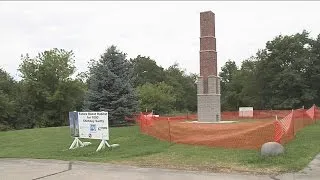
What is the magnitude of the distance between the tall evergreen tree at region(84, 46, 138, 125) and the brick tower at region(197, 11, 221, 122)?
17.3 feet

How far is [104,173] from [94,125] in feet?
20.0

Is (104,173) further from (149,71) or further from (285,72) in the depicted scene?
(149,71)

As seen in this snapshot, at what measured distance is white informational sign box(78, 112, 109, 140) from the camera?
Result: 1712cm

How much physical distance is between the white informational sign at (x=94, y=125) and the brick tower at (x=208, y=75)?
62.6 feet

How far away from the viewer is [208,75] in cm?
3634

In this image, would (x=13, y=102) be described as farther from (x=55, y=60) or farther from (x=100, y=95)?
(x=100, y=95)

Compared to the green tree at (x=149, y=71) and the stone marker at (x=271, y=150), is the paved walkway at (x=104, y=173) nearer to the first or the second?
the stone marker at (x=271, y=150)

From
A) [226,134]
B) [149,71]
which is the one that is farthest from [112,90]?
[149,71]

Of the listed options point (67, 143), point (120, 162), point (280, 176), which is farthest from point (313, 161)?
point (67, 143)

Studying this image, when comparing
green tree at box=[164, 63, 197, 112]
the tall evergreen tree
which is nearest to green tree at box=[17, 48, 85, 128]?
the tall evergreen tree

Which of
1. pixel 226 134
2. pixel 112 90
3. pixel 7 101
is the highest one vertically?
pixel 112 90

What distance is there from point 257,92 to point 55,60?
33531mm

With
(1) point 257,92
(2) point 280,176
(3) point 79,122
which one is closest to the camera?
(2) point 280,176

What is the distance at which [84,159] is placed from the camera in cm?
1462
